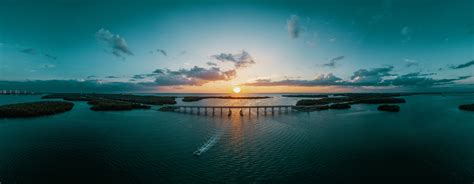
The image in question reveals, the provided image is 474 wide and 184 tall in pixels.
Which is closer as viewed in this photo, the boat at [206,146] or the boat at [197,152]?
the boat at [197,152]

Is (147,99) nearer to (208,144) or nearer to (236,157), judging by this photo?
(208,144)

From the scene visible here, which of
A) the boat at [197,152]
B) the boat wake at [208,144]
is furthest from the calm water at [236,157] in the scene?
the boat at [197,152]

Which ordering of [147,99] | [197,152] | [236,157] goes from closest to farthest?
[236,157]
[197,152]
[147,99]

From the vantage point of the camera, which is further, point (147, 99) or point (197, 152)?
point (147, 99)

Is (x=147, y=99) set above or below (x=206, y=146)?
above

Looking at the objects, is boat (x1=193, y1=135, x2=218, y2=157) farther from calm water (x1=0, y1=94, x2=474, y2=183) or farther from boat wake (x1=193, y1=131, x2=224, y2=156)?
calm water (x1=0, y1=94, x2=474, y2=183)

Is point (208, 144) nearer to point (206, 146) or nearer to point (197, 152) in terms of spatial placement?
point (206, 146)

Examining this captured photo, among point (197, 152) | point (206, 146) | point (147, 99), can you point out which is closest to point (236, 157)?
point (197, 152)

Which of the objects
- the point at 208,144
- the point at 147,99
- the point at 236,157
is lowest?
the point at 236,157

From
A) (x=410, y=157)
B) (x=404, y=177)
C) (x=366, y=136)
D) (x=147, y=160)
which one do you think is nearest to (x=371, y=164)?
(x=404, y=177)

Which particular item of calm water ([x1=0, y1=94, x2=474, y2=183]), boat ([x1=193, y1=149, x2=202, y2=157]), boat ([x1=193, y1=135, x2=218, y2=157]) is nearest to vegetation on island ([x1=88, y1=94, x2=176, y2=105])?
calm water ([x1=0, y1=94, x2=474, y2=183])

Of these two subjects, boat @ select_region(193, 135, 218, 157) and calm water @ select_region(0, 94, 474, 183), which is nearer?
calm water @ select_region(0, 94, 474, 183)

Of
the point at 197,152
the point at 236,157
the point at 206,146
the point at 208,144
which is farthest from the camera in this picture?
the point at 208,144

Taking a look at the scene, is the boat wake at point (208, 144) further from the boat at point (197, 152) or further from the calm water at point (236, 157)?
the calm water at point (236, 157)
